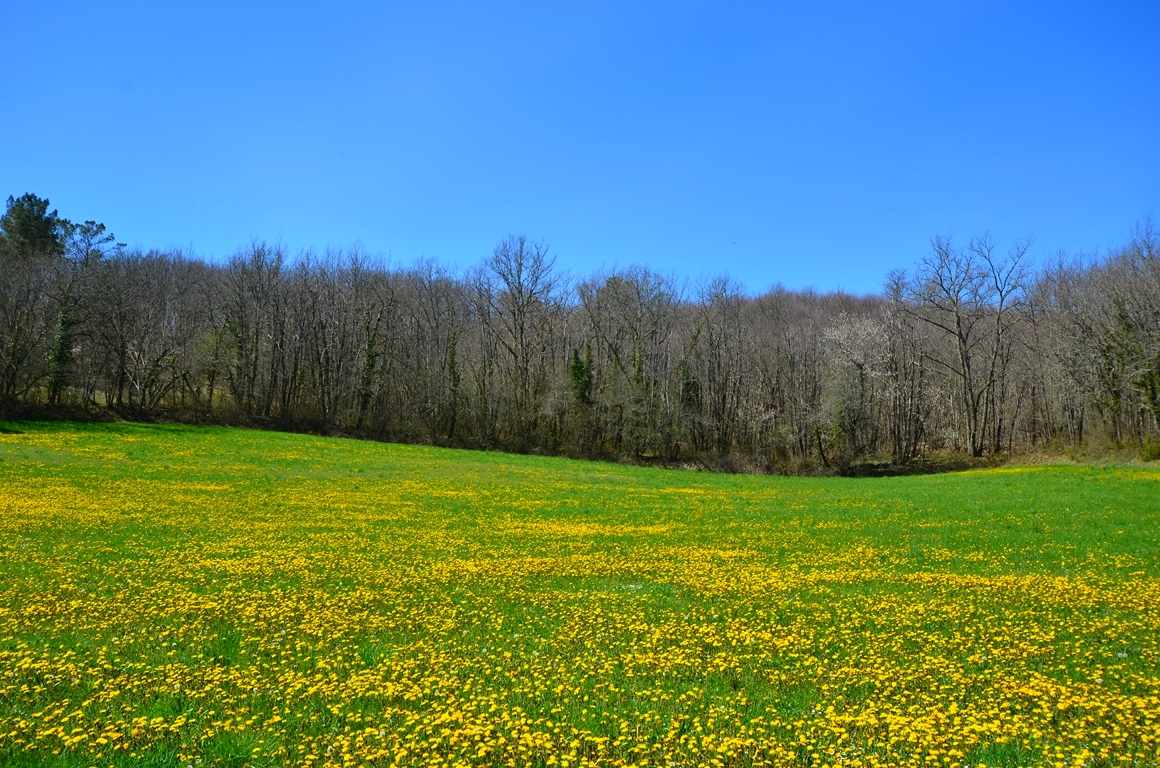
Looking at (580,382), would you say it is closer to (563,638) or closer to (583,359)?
(583,359)

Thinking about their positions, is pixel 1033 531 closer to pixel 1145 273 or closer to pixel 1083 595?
pixel 1083 595

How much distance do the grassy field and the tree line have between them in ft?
114

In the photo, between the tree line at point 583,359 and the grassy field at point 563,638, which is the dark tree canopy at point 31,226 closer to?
the tree line at point 583,359

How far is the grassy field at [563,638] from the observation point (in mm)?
6230

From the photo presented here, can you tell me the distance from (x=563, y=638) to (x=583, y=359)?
200 ft

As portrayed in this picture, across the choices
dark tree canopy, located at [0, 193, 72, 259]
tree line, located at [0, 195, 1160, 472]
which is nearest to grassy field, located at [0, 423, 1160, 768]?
tree line, located at [0, 195, 1160, 472]

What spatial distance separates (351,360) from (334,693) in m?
61.0

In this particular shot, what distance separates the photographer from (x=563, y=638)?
31.4ft

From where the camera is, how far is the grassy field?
20.4 feet

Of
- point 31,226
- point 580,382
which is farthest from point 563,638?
point 31,226

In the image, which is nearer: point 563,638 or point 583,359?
point 563,638

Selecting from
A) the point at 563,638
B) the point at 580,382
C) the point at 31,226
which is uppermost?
the point at 31,226

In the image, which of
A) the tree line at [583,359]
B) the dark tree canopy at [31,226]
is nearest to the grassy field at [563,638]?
the tree line at [583,359]

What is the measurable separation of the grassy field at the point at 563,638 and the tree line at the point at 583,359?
3473cm
